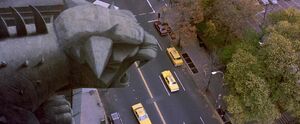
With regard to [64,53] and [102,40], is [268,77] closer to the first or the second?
[102,40]

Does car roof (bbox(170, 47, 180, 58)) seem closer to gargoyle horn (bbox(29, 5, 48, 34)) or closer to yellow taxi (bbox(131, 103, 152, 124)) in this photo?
yellow taxi (bbox(131, 103, 152, 124))

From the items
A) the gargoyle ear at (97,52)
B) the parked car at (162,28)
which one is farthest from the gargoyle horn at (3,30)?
the parked car at (162,28)

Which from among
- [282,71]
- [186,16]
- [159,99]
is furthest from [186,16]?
[282,71]

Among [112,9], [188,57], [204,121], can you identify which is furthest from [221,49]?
[112,9]

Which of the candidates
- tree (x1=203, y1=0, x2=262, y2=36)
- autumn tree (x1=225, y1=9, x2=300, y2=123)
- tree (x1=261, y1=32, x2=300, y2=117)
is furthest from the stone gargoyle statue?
tree (x1=203, y1=0, x2=262, y2=36)

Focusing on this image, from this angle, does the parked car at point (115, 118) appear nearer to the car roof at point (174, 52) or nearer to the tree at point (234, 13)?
the car roof at point (174, 52)

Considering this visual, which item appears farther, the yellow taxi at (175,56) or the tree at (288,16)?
the yellow taxi at (175,56)
